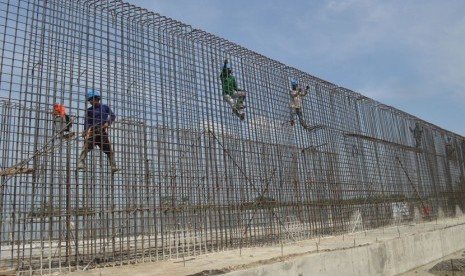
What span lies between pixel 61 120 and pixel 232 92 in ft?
13.3

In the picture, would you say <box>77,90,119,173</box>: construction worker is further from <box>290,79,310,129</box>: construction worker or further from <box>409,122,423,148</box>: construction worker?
<box>409,122,423,148</box>: construction worker

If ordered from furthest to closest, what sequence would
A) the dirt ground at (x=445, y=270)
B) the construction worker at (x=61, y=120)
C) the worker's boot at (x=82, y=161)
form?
the dirt ground at (x=445, y=270)
the worker's boot at (x=82, y=161)
the construction worker at (x=61, y=120)

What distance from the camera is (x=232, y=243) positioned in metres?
9.05

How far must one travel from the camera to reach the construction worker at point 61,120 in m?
6.60

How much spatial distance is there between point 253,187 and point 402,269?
3996 mm

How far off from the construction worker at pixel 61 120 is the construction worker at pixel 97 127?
283mm

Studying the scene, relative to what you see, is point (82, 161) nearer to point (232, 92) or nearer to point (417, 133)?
point (232, 92)

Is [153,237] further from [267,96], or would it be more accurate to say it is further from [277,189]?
[267,96]

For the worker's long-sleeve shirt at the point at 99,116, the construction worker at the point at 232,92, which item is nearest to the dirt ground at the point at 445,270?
the construction worker at the point at 232,92

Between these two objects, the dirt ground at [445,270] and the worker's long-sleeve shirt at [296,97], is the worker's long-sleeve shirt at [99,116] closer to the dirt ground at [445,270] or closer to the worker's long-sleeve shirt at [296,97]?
the worker's long-sleeve shirt at [296,97]

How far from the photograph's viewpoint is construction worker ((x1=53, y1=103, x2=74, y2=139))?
260 inches

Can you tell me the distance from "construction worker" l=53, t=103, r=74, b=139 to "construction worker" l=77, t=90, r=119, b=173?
283 millimetres

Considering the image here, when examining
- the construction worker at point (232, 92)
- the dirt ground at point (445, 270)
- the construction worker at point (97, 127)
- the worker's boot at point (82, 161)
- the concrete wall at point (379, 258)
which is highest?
the construction worker at point (232, 92)

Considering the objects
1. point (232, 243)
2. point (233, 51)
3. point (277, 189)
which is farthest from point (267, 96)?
point (232, 243)
